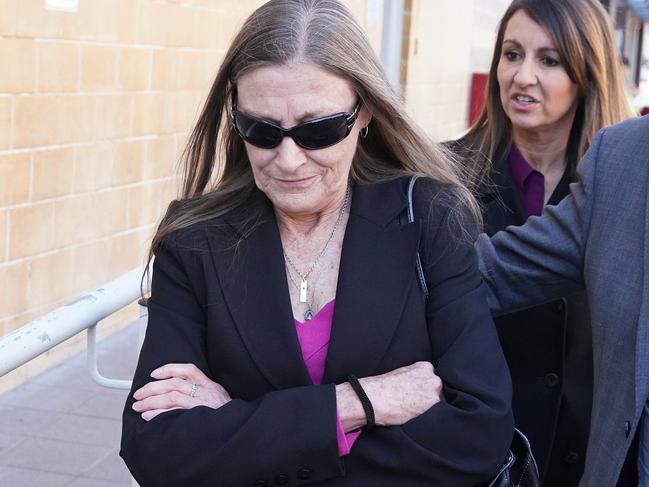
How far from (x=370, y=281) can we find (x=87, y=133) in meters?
3.37

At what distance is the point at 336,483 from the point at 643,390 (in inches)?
25.7

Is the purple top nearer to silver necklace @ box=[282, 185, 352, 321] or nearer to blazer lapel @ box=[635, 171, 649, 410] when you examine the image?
silver necklace @ box=[282, 185, 352, 321]

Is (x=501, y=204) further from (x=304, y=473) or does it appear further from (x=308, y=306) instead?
(x=304, y=473)

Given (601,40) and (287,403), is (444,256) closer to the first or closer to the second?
(287,403)

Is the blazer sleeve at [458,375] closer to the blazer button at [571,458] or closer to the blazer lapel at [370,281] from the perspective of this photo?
the blazer lapel at [370,281]

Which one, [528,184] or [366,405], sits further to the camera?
[528,184]

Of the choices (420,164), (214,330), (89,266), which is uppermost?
(420,164)

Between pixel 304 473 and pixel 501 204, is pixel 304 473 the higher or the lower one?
the lower one

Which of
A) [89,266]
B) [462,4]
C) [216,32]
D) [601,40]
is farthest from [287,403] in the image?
[462,4]

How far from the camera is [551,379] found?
10.5 feet

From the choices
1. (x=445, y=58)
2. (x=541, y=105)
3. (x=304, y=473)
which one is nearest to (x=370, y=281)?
(x=304, y=473)

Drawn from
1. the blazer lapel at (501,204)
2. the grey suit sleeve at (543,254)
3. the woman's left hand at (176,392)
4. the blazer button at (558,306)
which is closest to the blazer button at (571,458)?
the blazer button at (558,306)

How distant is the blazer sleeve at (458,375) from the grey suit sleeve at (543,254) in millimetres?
210

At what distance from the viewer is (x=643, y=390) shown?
2.40 m
